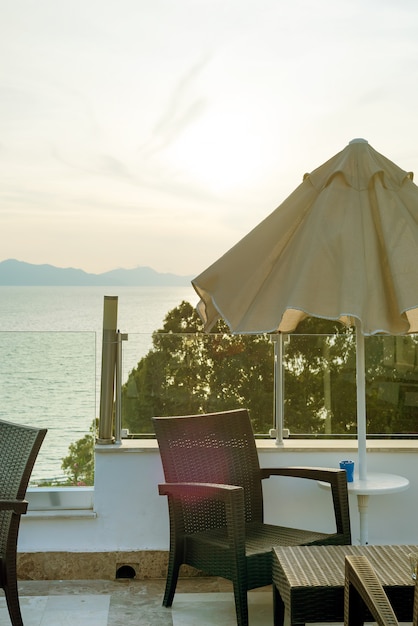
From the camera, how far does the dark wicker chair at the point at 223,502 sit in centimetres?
394

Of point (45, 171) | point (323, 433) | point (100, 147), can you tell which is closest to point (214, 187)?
point (100, 147)

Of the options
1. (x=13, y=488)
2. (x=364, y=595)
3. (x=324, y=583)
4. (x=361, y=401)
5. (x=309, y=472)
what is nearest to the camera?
(x=364, y=595)

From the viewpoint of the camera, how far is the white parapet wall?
488 centimetres

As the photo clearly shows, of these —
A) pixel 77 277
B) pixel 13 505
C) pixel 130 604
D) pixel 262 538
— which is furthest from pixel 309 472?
pixel 77 277

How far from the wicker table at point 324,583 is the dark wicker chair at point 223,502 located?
511 millimetres

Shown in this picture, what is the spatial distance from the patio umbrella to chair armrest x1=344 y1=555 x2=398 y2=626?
4.05ft

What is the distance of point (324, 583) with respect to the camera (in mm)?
3088

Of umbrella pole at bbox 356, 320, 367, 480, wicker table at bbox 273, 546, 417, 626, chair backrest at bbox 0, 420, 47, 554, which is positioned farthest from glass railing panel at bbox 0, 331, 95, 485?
wicker table at bbox 273, 546, 417, 626

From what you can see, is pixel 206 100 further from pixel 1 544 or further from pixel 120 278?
pixel 120 278

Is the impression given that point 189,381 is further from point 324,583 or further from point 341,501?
point 324,583

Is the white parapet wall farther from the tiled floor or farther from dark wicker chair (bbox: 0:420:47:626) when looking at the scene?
dark wicker chair (bbox: 0:420:47:626)

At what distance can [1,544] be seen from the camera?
12.4 feet

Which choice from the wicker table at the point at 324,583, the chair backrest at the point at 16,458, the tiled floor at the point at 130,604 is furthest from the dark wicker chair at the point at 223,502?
the chair backrest at the point at 16,458

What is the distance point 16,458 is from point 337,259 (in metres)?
1.70
